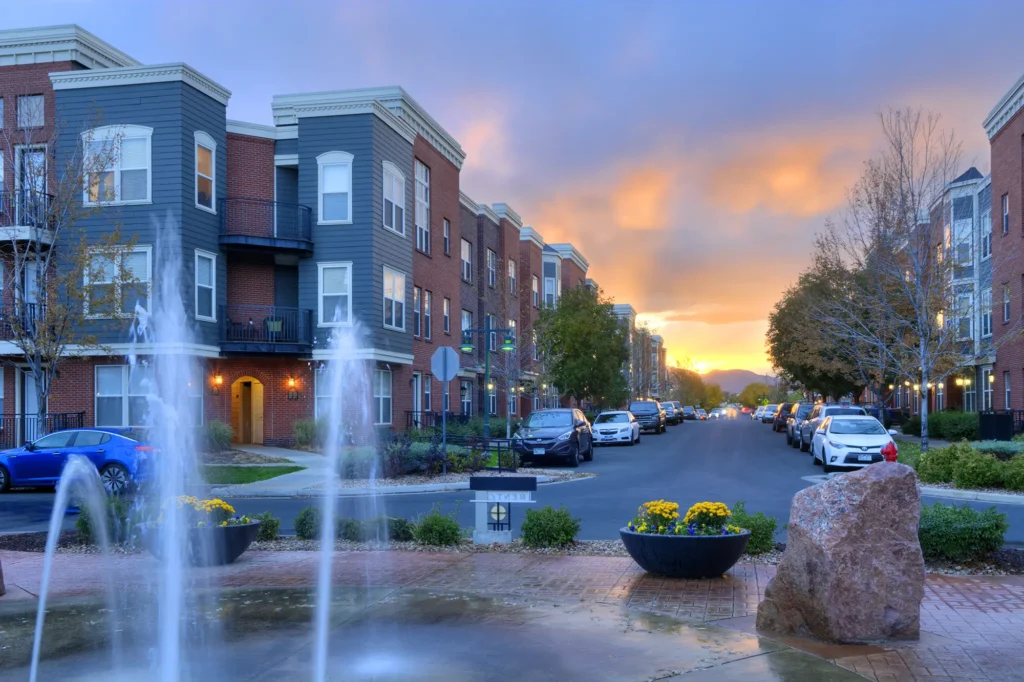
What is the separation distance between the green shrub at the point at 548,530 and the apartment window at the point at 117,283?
13862 mm

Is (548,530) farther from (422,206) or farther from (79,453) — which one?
(422,206)

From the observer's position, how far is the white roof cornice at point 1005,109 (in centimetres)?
3172

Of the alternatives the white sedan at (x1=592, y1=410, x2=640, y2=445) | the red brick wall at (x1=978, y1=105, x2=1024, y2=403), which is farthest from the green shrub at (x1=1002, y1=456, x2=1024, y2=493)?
the white sedan at (x1=592, y1=410, x2=640, y2=445)

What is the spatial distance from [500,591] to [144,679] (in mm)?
3558

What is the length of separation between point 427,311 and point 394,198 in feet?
18.4

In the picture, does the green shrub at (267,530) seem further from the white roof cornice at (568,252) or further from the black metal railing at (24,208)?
the white roof cornice at (568,252)

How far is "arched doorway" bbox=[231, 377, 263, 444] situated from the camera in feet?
99.7

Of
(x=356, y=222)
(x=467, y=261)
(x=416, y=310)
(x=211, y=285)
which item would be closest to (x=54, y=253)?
(x=211, y=285)

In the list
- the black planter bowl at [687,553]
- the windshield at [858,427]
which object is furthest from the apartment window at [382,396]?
the black planter bowl at [687,553]

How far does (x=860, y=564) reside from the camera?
22.8 feet

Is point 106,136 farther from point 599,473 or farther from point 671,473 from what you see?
point 671,473

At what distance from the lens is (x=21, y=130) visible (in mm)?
26312

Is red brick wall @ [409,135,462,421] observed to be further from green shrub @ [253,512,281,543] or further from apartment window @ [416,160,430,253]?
green shrub @ [253,512,281,543]

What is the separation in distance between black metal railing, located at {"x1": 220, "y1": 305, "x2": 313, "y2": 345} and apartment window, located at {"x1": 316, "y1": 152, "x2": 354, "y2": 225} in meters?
3.18
